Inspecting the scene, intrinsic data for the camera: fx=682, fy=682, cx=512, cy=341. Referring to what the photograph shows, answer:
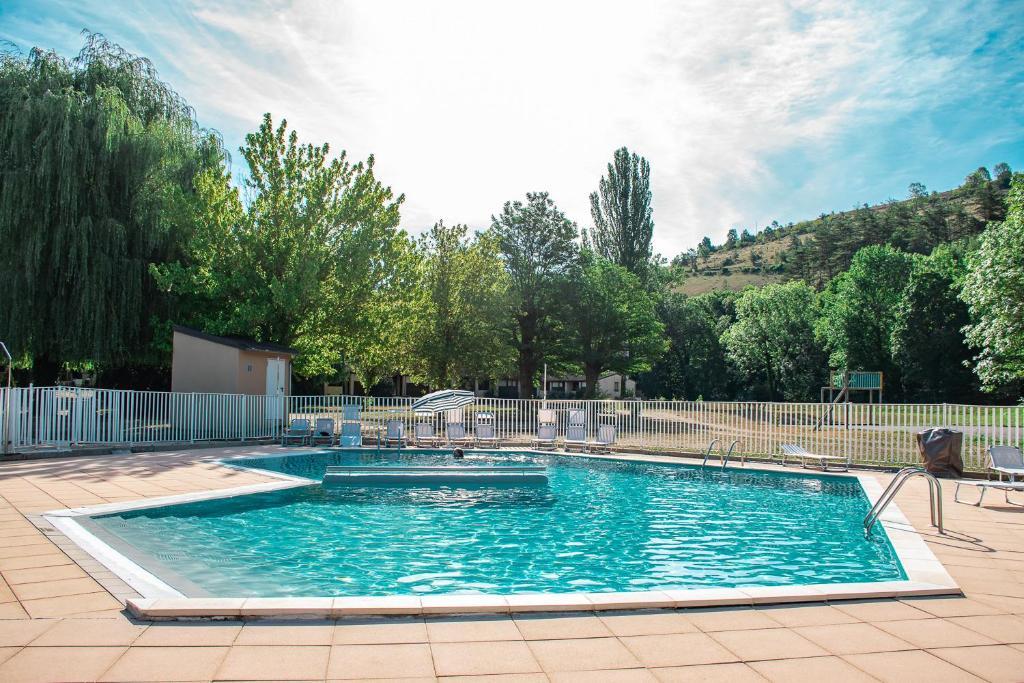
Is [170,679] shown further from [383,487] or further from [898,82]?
[898,82]

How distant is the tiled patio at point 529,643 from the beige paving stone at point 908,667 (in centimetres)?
1

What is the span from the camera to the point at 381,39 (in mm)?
12867

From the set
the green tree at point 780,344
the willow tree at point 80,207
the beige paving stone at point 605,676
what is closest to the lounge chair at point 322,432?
the willow tree at point 80,207

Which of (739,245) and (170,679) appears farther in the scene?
(739,245)

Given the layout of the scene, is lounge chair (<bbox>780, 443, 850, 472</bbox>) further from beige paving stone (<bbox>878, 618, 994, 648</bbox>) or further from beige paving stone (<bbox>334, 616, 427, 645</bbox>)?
beige paving stone (<bbox>334, 616, 427, 645</bbox>)

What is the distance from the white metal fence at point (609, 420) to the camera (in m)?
15.1

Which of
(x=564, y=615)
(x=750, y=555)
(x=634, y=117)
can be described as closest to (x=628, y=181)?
(x=634, y=117)

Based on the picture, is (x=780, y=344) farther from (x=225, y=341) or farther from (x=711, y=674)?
(x=711, y=674)

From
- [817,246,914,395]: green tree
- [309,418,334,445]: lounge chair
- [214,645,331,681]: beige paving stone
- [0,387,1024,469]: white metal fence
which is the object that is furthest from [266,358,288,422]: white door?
[817,246,914,395]: green tree

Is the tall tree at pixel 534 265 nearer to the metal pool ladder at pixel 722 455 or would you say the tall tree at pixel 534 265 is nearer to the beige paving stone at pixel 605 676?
the metal pool ladder at pixel 722 455

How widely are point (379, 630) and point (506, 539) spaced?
16.2 ft

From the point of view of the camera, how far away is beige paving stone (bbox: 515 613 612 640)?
4680 mm

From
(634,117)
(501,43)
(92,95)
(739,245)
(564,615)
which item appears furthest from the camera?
(739,245)

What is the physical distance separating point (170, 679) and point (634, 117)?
14.6 meters
